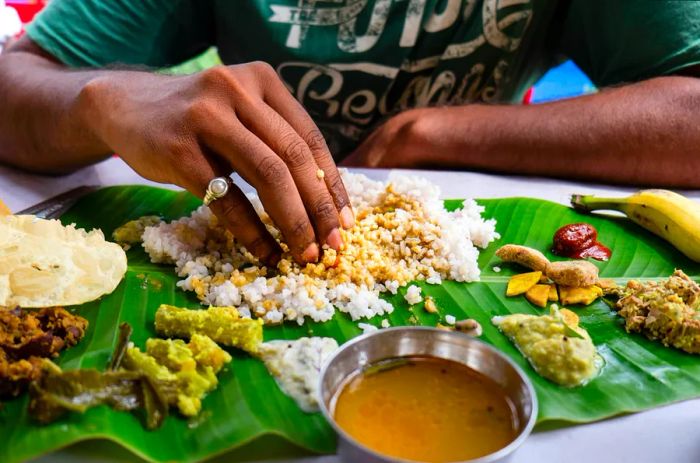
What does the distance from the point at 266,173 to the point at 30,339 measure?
0.72 meters

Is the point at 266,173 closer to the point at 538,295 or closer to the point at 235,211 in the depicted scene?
the point at 235,211

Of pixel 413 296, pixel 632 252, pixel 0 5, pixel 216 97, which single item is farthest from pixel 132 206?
pixel 0 5

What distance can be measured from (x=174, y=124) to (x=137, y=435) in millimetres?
931

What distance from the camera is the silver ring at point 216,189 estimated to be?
1.72 metres

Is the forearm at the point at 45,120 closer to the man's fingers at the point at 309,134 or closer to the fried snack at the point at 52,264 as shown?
the fried snack at the point at 52,264

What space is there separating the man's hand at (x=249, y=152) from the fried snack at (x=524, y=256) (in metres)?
0.52

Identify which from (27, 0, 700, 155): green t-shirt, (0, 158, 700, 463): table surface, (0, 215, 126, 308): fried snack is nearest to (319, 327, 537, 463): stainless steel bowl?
(0, 158, 700, 463): table surface

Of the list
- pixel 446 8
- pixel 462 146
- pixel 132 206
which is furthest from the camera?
pixel 446 8

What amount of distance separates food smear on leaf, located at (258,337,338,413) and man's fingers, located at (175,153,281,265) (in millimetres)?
368

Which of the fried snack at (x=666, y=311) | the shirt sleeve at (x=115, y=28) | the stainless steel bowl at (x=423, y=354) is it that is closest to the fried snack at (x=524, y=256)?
the fried snack at (x=666, y=311)

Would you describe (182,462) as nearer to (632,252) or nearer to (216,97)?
(216,97)

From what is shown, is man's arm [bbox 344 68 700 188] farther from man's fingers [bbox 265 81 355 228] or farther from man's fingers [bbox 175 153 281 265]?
man's fingers [bbox 175 153 281 265]

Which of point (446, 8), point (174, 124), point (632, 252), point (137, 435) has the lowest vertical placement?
point (137, 435)

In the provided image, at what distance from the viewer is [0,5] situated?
5086mm
